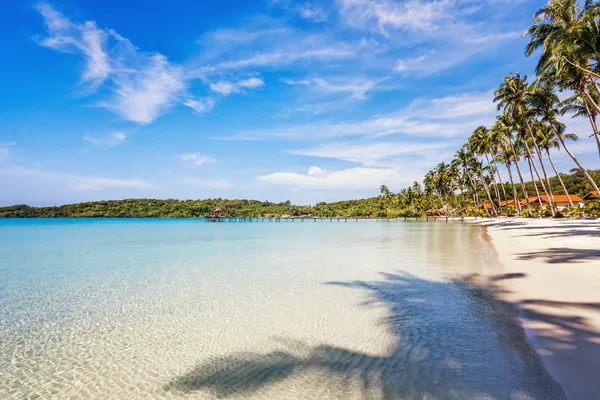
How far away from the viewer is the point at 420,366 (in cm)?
414

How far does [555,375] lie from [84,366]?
6189 mm

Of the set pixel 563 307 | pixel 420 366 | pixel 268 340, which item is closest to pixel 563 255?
pixel 563 307

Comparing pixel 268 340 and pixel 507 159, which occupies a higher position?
pixel 507 159

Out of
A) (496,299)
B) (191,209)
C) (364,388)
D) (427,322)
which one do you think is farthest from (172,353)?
(191,209)

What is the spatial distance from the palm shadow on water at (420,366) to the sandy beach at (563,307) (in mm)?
209

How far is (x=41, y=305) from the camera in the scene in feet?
25.6

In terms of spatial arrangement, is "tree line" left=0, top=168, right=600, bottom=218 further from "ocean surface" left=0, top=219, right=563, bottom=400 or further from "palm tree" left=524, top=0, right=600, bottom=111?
"ocean surface" left=0, top=219, right=563, bottom=400

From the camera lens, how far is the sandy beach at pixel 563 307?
359cm

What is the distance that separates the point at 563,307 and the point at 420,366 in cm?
369

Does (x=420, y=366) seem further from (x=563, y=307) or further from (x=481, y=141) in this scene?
(x=481, y=141)

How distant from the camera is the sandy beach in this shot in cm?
359

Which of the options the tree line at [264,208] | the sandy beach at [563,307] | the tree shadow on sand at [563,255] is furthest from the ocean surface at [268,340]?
the tree line at [264,208]

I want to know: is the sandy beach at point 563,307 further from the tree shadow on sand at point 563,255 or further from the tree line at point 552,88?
the tree line at point 552,88

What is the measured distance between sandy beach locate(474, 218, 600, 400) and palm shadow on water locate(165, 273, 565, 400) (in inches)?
8.2
